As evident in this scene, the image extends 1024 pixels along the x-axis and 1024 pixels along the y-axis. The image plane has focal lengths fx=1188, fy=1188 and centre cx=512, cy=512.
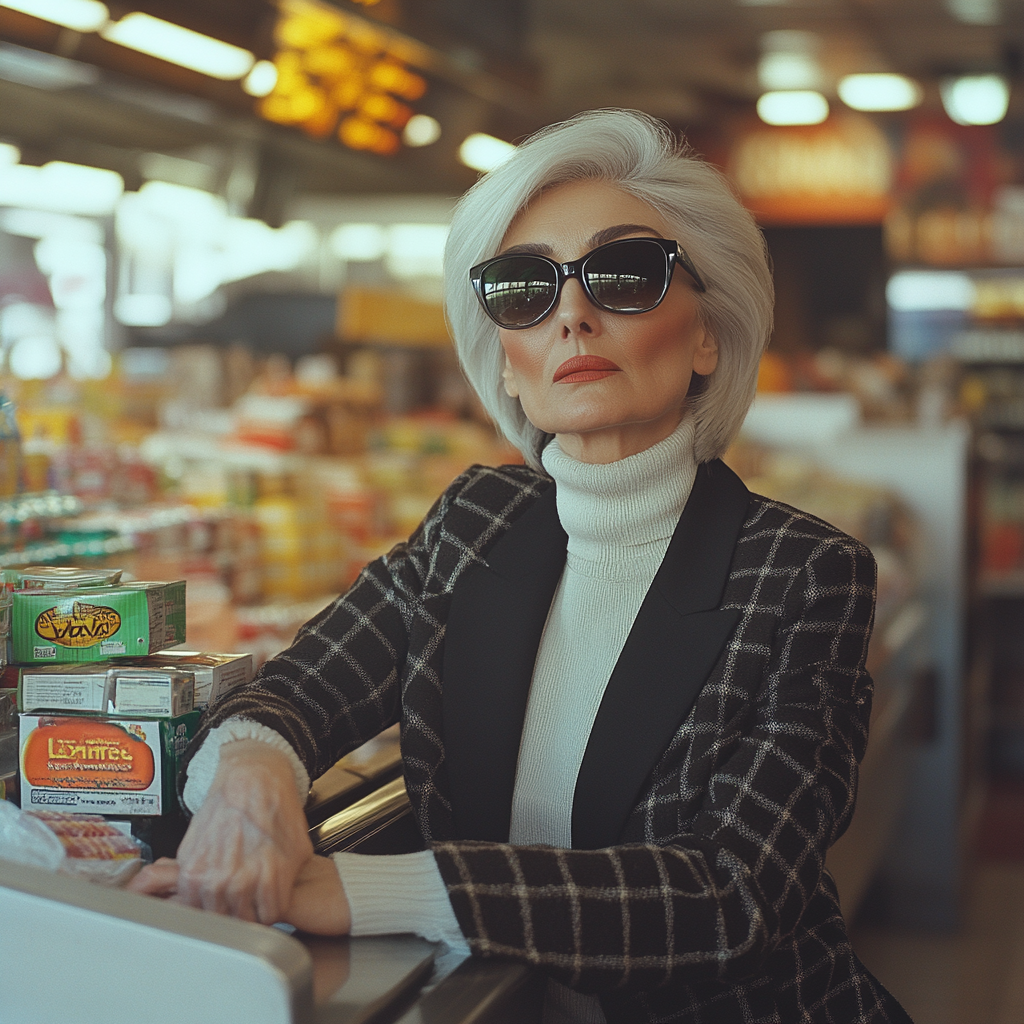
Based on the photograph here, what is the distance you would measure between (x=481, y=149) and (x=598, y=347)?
12.0 feet

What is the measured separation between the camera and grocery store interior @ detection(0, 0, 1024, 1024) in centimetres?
299

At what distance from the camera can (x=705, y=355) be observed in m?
1.52

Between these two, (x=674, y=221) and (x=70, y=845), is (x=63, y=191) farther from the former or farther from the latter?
(x=70, y=845)

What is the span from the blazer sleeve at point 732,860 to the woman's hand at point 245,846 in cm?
14

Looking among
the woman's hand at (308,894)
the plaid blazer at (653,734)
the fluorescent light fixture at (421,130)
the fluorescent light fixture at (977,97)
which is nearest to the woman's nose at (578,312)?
the plaid blazer at (653,734)

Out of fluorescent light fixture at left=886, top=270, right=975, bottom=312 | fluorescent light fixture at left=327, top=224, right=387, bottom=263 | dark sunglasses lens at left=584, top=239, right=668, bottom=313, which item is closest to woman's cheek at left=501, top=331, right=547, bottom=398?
dark sunglasses lens at left=584, top=239, right=668, bottom=313

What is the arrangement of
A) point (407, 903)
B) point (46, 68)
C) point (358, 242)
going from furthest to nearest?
point (358, 242), point (46, 68), point (407, 903)

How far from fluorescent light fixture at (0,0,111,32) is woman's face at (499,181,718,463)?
190 cm

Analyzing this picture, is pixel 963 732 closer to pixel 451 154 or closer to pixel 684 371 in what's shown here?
pixel 451 154

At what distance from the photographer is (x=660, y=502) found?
4.65 ft

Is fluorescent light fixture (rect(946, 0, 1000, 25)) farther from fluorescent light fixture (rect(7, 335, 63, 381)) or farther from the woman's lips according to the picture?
the woman's lips

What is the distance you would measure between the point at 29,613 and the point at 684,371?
31.2 inches

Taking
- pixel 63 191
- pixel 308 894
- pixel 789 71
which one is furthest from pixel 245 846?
pixel 63 191

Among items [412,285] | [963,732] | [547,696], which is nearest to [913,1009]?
[963,732]
